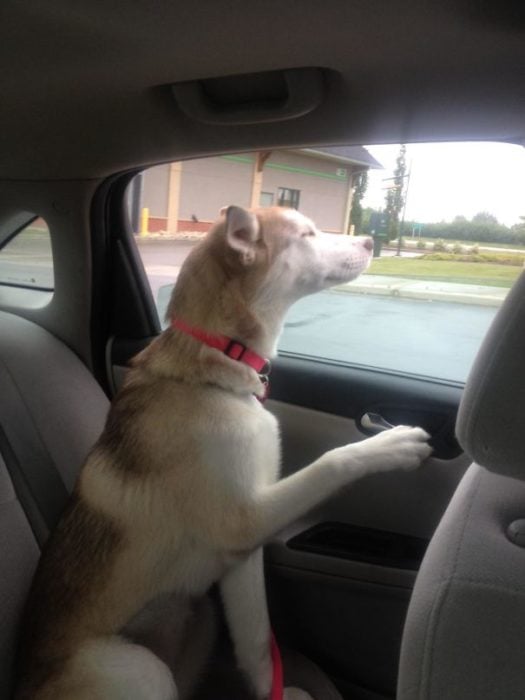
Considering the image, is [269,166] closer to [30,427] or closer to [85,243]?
[85,243]

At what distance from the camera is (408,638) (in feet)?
3.54

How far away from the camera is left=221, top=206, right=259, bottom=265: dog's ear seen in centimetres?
189

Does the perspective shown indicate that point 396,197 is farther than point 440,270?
No

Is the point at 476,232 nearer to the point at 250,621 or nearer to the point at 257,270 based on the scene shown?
the point at 257,270

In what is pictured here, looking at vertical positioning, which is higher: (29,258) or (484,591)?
(29,258)

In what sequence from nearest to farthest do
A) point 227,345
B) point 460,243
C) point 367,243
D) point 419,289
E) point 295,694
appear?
1. point 227,345
2. point 295,694
3. point 367,243
4. point 460,243
5. point 419,289

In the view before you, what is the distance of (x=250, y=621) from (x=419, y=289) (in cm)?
138

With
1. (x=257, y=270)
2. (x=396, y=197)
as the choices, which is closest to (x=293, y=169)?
(x=396, y=197)

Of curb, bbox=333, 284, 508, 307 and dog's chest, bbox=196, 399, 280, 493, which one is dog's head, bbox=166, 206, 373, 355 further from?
curb, bbox=333, 284, 508, 307

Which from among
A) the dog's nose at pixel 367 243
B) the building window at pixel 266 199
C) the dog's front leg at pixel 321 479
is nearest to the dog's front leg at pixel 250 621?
the dog's front leg at pixel 321 479

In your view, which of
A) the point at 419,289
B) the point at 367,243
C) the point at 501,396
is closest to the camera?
the point at 501,396

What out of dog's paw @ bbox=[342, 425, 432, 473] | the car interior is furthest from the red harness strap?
dog's paw @ bbox=[342, 425, 432, 473]

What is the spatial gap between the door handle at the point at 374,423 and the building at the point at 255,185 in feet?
2.25

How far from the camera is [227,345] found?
1.88 m
